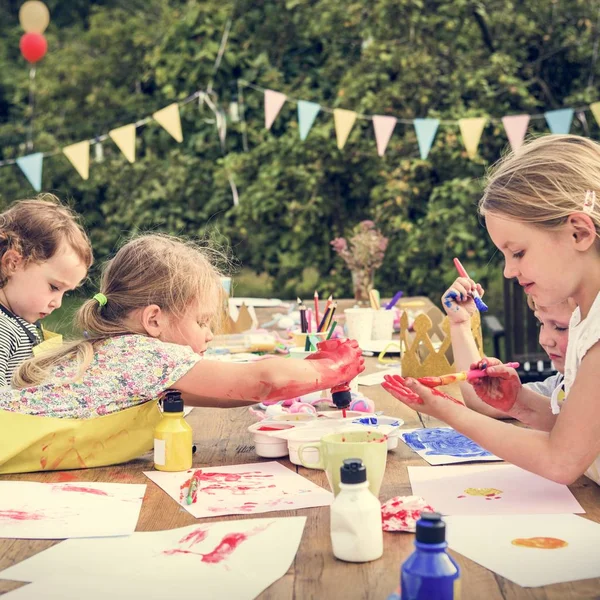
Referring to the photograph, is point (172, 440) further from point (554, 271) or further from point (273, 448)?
point (554, 271)

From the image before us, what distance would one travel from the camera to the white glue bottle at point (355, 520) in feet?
3.87

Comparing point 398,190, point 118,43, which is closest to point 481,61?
point 398,190

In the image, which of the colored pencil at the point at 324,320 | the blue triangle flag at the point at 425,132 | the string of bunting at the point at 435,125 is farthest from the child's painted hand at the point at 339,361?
the blue triangle flag at the point at 425,132

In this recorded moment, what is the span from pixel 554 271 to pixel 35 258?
1478 millimetres

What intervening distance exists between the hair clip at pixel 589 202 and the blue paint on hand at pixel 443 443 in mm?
504

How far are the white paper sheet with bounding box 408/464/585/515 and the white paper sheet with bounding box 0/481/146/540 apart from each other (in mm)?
492

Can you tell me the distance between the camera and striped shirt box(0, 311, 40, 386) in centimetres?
222

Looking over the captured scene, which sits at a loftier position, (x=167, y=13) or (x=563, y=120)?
(x=167, y=13)

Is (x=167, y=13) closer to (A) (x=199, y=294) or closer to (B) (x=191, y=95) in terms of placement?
(B) (x=191, y=95)

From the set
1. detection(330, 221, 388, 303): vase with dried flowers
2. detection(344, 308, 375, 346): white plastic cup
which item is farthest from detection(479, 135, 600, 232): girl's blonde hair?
detection(330, 221, 388, 303): vase with dried flowers

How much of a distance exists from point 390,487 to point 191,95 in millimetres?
5917

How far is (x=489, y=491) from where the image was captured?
1536 millimetres

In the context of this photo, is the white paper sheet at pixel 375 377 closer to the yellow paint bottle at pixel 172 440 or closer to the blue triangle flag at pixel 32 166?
the yellow paint bottle at pixel 172 440

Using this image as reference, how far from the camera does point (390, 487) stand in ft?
5.09
